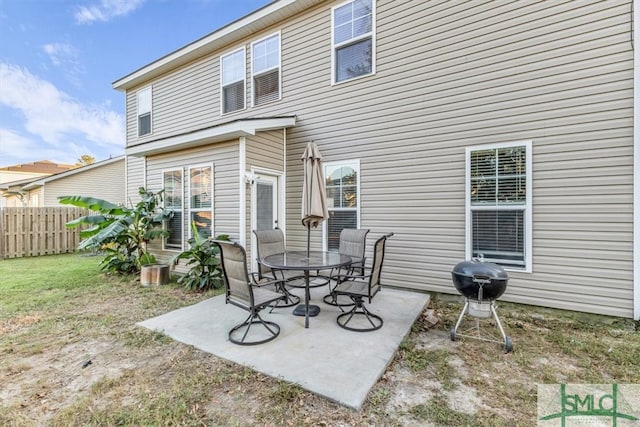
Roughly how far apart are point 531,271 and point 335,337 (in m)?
3.25

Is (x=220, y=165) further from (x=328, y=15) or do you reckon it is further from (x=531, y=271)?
(x=531, y=271)

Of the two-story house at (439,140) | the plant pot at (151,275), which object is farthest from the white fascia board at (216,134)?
the plant pot at (151,275)

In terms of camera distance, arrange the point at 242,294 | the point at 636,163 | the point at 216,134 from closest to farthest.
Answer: the point at 242,294, the point at 636,163, the point at 216,134

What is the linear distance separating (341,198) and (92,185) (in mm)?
15770

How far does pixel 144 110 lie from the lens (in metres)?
9.30

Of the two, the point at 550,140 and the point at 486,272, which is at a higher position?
the point at 550,140

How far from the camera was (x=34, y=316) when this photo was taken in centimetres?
416

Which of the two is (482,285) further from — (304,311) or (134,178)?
(134,178)

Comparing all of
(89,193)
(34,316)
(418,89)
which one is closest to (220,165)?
(34,316)

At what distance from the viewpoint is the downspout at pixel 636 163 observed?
359 cm

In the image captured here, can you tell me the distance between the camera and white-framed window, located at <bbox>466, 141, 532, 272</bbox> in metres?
4.25

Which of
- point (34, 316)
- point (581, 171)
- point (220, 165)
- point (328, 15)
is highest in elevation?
point (328, 15)

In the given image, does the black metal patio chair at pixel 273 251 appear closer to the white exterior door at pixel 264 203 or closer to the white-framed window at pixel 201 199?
the white exterior door at pixel 264 203

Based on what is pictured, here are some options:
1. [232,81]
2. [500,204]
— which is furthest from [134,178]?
[500,204]
